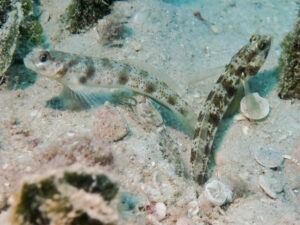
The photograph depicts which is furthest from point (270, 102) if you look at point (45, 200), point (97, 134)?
point (45, 200)

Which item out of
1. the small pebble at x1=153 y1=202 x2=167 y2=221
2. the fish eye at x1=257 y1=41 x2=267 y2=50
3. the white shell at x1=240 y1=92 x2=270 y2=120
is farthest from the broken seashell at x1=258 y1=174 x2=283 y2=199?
the fish eye at x1=257 y1=41 x2=267 y2=50

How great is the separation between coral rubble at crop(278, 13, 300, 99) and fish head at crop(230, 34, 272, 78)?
37 cm

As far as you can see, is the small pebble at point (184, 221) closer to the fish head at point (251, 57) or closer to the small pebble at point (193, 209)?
the small pebble at point (193, 209)

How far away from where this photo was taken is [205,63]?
582cm

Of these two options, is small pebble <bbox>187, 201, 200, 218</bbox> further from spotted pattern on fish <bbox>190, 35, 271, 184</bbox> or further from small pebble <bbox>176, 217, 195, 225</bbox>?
spotted pattern on fish <bbox>190, 35, 271, 184</bbox>

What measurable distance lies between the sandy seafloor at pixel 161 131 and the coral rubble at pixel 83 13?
17cm

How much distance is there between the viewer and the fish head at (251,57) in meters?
4.86

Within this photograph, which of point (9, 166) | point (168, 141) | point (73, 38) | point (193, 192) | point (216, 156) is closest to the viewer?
point (9, 166)

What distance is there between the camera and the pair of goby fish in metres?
4.07

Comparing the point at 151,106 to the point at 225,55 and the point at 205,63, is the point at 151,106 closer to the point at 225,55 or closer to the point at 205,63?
the point at 205,63

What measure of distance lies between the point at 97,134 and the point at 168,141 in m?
1.05

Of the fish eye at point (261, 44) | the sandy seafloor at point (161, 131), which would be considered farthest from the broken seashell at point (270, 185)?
the fish eye at point (261, 44)

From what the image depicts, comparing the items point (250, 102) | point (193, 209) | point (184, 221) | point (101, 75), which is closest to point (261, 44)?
point (250, 102)

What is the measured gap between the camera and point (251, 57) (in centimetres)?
488
